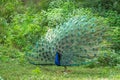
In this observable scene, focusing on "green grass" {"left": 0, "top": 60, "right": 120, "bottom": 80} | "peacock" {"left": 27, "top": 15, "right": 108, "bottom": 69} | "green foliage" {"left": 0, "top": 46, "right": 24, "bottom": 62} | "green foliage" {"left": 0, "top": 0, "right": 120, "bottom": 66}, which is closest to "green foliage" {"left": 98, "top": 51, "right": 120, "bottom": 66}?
"green foliage" {"left": 0, "top": 0, "right": 120, "bottom": 66}

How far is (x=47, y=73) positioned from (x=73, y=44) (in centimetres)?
117

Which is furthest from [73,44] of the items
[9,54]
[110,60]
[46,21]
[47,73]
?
[46,21]

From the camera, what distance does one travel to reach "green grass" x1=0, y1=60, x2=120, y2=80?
10667 mm

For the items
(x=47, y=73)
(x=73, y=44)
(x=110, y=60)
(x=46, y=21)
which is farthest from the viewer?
(x=46, y=21)

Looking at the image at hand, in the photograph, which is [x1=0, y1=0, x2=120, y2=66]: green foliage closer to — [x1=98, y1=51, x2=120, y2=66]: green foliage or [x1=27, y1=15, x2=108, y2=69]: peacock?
[x1=98, y1=51, x2=120, y2=66]: green foliage

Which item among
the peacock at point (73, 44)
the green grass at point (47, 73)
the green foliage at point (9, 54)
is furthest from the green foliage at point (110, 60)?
the green foliage at point (9, 54)

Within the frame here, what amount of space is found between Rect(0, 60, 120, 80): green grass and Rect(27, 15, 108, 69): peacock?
16.2 inches

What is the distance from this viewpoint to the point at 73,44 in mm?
12164

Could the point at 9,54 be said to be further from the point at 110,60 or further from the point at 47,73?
the point at 47,73

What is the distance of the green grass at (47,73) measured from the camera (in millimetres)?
10667

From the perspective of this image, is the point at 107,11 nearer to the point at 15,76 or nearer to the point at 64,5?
the point at 64,5

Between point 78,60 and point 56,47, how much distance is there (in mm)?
813

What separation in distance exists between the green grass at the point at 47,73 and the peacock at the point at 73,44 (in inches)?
16.2

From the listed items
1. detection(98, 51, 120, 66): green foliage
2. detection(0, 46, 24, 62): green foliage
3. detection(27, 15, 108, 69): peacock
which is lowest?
detection(98, 51, 120, 66): green foliage
